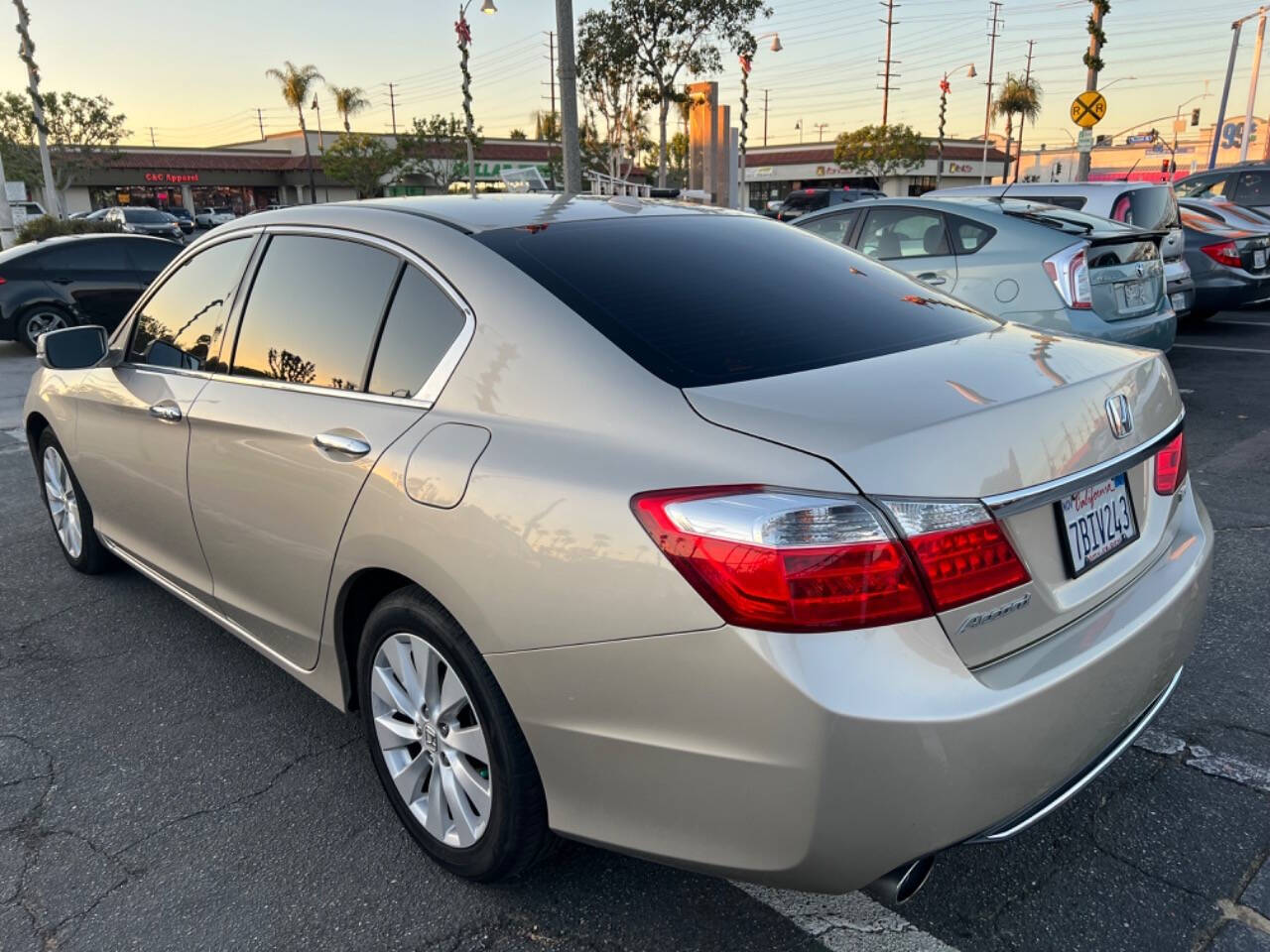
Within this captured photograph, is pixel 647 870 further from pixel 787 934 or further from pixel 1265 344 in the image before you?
pixel 1265 344

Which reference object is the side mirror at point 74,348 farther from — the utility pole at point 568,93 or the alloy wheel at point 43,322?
the alloy wheel at point 43,322

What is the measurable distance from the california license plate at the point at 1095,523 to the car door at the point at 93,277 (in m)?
12.2

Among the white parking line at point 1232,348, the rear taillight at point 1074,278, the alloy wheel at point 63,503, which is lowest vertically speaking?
the white parking line at point 1232,348

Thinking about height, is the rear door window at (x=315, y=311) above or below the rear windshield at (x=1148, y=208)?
above

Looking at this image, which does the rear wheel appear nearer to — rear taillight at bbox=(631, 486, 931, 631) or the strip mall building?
rear taillight at bbox=(631, 486, 931, 631)

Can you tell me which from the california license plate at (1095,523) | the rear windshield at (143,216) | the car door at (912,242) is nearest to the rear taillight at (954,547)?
the california license plate at (1095,523)

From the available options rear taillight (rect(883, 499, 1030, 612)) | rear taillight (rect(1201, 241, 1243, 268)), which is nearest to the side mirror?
rear taillight (rect(883, 499, 1030, 612))

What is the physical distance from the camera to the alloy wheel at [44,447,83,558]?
4.25 meters

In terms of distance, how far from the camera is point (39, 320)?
11.4 m

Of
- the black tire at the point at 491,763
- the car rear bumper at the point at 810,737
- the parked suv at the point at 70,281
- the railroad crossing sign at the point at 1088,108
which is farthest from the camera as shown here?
the railroad crossing sign at the point at 1088,108

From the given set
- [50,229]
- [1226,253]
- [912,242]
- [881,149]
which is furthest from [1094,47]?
[881,149]

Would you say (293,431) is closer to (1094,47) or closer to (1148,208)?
(1148,208)

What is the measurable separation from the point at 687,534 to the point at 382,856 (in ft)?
4.57

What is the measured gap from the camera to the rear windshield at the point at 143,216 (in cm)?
3353
